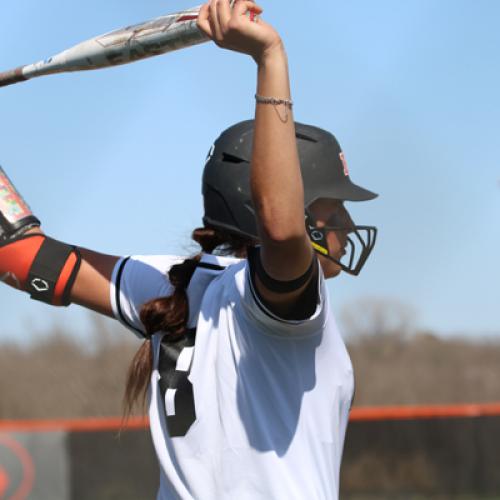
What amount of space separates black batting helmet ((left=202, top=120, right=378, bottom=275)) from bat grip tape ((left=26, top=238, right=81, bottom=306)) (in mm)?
419

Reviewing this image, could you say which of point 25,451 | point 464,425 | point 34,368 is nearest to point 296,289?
point 25,451

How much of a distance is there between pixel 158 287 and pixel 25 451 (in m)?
7.23

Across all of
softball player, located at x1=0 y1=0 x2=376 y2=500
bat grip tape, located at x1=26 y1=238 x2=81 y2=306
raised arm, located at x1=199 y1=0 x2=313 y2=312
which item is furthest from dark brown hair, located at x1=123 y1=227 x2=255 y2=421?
raised arm, located at x1=199 y1=0 x2=313 y2=312

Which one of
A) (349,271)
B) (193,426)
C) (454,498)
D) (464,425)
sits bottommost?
(454,498)

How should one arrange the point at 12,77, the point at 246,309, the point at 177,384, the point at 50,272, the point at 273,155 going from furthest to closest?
1. the point at 12,77
2. the point at 50,272
3. the point at 177,384
4. the point at 246,309
5. the point at 273,155

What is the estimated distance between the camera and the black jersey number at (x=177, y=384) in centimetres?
240

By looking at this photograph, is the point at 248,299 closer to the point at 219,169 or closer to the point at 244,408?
the point at 244,408

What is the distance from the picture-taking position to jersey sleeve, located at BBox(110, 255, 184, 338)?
103 inches

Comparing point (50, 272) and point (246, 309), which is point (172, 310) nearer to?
point (246, 309)

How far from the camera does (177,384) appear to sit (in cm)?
244

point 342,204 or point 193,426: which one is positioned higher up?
point 342,204

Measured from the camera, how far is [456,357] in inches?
754

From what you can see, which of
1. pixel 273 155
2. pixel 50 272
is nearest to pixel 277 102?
pixel 273 155

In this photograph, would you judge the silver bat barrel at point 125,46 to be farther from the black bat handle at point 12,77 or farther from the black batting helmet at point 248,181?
the black batting helmet at point 248,181
